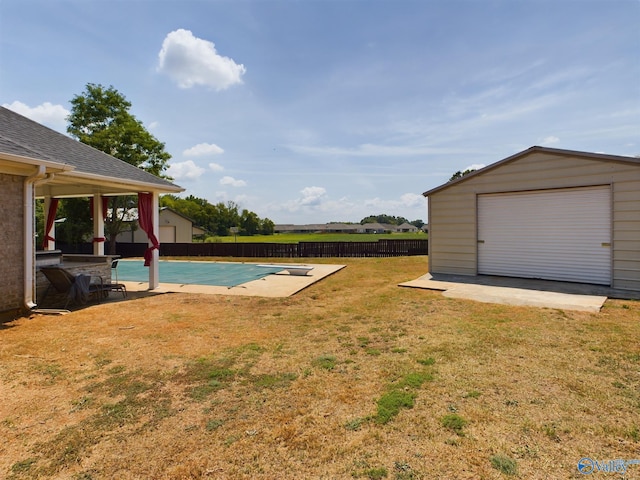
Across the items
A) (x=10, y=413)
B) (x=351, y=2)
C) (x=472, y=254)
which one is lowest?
(x=10, y=413)

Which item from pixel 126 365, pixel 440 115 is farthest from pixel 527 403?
pixel 440 115

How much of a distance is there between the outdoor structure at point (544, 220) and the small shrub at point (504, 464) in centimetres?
841

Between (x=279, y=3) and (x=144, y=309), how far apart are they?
9116 millimetres

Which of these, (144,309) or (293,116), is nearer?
(144,309)

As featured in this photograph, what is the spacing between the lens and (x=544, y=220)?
29.5ft

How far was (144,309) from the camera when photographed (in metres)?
6.67

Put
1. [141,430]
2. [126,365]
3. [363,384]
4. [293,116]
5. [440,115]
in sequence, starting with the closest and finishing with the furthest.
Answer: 1. [141,430]
2. [363,384]
3. [126,365]
4. [440,115]
5. [293,116]

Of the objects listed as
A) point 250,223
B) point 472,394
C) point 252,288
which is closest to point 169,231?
point 252,288

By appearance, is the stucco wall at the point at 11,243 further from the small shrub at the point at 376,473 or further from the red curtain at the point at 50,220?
the small shrub at the point at 376,473

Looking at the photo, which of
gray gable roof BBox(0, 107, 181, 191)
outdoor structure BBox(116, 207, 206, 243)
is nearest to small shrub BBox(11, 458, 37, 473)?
gray gable roof BBox(0, 107, 181, 191)

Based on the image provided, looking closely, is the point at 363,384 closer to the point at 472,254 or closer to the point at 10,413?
the point at 10,413

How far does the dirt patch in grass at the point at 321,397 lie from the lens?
2094 millimetres

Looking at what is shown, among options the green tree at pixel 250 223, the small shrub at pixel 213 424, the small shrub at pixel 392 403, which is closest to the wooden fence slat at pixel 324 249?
the small shrub at pixel 392 403

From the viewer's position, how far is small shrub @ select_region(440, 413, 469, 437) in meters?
2.38
